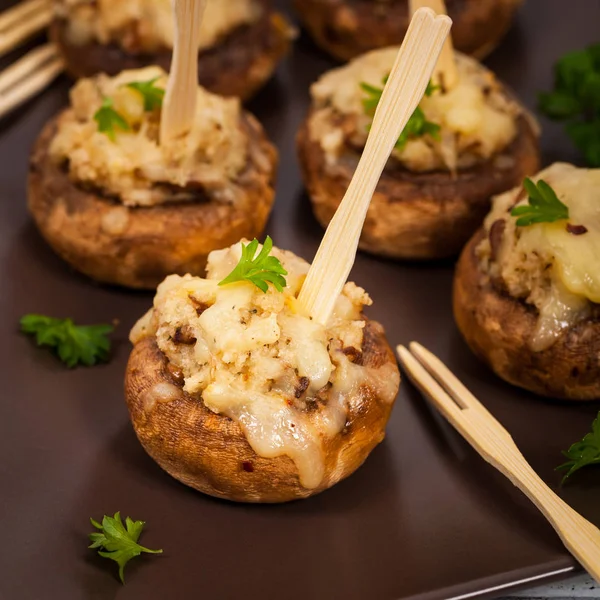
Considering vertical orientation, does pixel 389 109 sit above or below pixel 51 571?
above

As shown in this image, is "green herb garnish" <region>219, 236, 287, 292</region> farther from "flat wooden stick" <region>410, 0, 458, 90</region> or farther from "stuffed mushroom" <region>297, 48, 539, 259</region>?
"flat wooden stick" <region>410, 0, 458, 90</region>

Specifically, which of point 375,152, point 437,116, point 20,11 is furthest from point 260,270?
point 20,11

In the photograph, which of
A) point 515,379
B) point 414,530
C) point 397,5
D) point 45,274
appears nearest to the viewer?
point 414,530

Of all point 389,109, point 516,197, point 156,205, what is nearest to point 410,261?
point 516,197

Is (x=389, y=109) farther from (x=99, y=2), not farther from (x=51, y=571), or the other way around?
(x=99, y=2)

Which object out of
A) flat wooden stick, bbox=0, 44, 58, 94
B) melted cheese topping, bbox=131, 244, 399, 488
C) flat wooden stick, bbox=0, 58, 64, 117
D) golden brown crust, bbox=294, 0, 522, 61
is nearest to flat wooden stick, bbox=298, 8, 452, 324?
melted cheese topping, bbox=131, 244, 399, 488

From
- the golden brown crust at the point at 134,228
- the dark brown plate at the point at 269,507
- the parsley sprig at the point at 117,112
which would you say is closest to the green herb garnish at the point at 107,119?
the parsley sprig at the point at 117,112

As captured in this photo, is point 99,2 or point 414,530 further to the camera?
point 99,2

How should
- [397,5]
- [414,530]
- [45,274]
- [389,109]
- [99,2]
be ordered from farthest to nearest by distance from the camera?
[397,5]
[99,2]
[45,274]
[414,530]
[389,109]

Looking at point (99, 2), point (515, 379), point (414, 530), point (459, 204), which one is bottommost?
point (414, 530)
